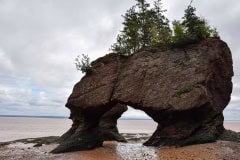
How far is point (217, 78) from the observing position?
29578mm

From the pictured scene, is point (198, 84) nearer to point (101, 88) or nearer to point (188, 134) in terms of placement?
point (188, 134)

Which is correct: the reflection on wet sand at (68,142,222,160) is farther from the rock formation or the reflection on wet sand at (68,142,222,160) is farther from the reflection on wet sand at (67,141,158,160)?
the rock formation

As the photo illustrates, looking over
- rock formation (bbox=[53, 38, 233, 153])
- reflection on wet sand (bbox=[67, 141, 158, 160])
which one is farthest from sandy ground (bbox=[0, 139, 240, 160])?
rock formation (bbox=[53, 38, 233, 153])

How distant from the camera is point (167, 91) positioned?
28.3m

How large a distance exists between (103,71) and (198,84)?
917cm

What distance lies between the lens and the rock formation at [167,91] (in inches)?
1084

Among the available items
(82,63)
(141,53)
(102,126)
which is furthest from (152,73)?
(102,126)

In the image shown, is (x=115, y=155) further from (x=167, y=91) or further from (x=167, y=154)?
(x=167, y=91)

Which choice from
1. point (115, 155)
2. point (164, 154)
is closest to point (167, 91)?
point (164, 154)

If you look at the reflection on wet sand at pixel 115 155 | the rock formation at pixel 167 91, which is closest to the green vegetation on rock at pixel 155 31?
the rock formation at pixel 167 91

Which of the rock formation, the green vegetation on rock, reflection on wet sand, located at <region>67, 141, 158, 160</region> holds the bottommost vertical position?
reflection on wet sand, located at <region>67, 141, 158, 160</region>

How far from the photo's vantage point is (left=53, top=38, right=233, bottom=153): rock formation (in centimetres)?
2753

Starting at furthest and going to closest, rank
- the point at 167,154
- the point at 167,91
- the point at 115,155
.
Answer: the point at 167,91 → the point at 115,155 → the point at 167,154

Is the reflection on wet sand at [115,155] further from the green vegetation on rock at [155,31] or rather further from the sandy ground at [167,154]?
the green vegetation on rock at [155,31]
